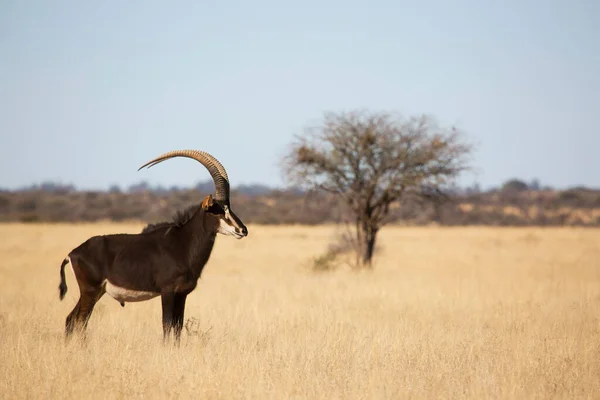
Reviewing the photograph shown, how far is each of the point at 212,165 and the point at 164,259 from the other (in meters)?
1.37

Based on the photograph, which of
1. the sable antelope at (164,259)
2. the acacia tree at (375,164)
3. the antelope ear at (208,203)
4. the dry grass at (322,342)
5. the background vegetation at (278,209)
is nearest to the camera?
the dry grass at (322,342)

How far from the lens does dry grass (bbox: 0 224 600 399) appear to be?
23.6 feet

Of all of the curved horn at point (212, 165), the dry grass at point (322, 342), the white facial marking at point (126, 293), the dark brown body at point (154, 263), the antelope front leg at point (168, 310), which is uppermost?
the curved horn at point (212, 165)

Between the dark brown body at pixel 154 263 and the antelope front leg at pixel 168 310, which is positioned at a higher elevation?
the dark brown body at pixel 154 263

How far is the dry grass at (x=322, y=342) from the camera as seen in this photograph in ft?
23.6

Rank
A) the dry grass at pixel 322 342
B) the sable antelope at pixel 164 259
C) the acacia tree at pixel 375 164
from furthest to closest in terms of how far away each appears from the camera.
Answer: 1. the acacia tree at pixel 375 164
2. the sable antelope at pixel 164 259
3. the dry grass at pixel 322 342

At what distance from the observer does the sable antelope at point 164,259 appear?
352 inches

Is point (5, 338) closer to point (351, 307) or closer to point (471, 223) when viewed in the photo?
point (351, 307)

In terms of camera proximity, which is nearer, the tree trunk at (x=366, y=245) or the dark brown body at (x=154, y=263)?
the dark brown body at (x=154, y=263)

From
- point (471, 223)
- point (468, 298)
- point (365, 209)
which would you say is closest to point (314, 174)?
point (365, 209)

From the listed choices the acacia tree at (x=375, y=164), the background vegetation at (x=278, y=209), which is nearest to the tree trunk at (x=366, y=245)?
the acacia tree at (x=375, y=164)

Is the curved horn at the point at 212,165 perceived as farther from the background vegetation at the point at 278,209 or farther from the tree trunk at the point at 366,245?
the background vegetation at the point at 278,209

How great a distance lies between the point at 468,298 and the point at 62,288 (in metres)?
8.96

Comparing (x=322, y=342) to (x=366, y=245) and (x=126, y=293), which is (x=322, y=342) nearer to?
(x=126, y=293)
